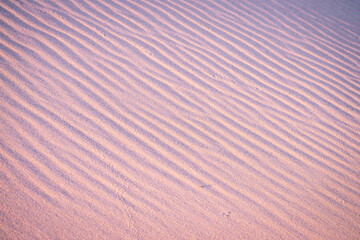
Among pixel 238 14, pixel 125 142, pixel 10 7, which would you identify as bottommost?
pixel 125 142

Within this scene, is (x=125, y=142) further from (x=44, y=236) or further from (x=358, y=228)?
(x=358, y=228)

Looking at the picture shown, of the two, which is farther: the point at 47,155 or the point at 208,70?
the point at 208,70

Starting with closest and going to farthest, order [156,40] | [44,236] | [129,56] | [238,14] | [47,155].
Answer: [44,236] → [47,155] → [129,56] → [156,40] → [238,14]

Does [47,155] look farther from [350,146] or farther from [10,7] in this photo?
[350,146]

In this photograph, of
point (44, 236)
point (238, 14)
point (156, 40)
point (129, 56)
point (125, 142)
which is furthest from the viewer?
point (238, 14)

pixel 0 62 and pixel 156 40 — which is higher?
pixel 156 40

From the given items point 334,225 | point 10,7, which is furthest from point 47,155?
point 334,225
